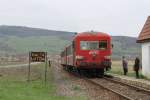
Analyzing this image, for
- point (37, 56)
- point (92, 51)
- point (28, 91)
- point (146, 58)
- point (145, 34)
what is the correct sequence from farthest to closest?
point (145, 34) < point (146, 58) < point (92, 51) < point (37, 56) < point (28, 91)

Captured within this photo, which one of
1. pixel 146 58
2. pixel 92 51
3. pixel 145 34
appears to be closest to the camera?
pixel 92 51

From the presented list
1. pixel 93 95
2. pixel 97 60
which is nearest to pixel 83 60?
pixel 97 60

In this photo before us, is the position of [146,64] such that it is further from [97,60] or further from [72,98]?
[72,98]

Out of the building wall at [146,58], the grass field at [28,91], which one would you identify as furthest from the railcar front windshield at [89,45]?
the grass field at [28,91]

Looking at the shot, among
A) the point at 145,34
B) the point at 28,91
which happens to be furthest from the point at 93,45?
the point at 28,91

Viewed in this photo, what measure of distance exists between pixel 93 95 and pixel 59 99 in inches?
91.6

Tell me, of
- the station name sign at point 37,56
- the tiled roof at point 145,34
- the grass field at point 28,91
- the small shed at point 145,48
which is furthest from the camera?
the tiled roof at point 145,34

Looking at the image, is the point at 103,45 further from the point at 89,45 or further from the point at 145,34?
the point at 145,34

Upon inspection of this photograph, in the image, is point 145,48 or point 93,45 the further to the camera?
point 145,48

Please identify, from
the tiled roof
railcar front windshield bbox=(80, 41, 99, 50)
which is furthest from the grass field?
the tiled roof

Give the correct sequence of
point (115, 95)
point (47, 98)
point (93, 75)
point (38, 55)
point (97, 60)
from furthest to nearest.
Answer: point (93, 75) < point (97, 60) < point (38, 55) < point (115, 95) < point (47, 98)

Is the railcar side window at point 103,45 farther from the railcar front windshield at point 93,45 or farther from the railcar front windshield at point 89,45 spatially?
the railcar front windshield at point 89,45

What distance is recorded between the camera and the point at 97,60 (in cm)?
3506

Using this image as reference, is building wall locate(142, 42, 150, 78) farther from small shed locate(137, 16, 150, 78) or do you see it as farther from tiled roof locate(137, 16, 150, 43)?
tiled roof locate(137, 16, 150, 43)
